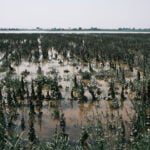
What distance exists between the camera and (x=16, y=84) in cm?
2867

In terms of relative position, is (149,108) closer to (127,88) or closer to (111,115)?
(111,115)

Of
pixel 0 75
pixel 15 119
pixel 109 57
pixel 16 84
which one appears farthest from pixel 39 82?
pixel 109 57

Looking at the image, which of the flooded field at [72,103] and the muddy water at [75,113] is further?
the muddy water at [75,113]

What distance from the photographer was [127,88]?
92.8 feet

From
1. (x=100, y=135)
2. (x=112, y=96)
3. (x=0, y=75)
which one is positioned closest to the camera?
(x=100, y=135)

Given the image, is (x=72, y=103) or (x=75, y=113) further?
(x=72, y=103)

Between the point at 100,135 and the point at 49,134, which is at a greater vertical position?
the point at 100,135

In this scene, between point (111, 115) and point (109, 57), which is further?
point (109, 57)

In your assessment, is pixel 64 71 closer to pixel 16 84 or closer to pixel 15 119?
pixel 16 84

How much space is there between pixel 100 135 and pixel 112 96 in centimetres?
1404

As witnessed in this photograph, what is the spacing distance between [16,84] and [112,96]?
7.84 meters

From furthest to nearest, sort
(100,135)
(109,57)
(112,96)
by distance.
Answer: (109,57) → (112,96) → (100,135)

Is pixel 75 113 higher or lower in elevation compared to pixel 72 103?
lower

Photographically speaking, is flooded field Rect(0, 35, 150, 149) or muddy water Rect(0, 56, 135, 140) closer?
flooded field Rect(0, 35, 150, 149)
